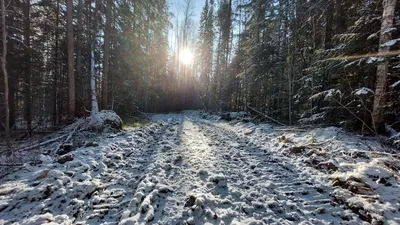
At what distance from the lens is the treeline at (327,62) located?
16.4ft

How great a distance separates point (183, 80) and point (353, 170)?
1216 inches

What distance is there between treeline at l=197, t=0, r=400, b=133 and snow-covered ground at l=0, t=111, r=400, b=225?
1642 millimetres

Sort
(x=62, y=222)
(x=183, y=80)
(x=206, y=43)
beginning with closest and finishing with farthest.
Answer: (x=62, y=222)
(x=206, y=43)
(x=183, y=80)

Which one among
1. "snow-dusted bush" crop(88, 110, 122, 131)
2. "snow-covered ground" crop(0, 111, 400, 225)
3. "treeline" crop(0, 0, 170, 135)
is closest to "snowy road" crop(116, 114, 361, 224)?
"snow-covered ground" crop(0, 111, 400, 225)

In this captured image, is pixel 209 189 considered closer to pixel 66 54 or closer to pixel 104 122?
pixel 104 122

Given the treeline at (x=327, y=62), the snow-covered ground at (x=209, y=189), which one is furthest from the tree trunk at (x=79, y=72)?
the treeline at (x=327, y=62)

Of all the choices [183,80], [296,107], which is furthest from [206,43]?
[296,107]

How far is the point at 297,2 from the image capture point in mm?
9195

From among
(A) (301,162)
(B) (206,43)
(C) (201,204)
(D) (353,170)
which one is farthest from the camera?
(B) (206,43)

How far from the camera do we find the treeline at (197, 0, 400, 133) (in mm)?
4984

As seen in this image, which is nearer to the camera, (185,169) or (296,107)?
(185,169)

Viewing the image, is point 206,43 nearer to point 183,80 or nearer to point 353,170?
point 183,80

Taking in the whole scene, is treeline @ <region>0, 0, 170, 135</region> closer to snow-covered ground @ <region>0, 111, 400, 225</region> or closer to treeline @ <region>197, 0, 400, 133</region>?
snow-covered ground @ <region>0, 111, 400, 225</region>

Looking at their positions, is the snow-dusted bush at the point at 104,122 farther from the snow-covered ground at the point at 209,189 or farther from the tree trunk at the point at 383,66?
the tree trunk at the point at 383,66
